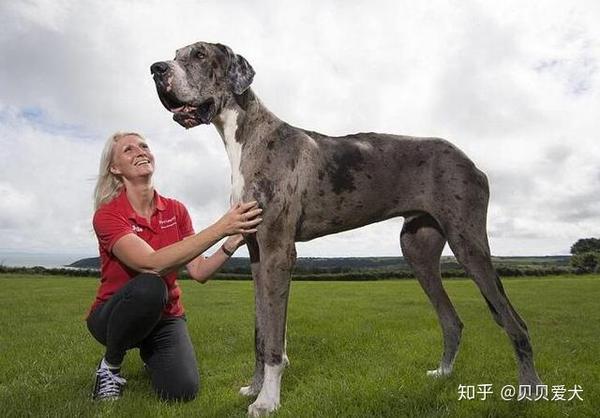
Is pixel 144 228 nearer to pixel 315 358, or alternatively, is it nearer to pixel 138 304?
pixel 138 304

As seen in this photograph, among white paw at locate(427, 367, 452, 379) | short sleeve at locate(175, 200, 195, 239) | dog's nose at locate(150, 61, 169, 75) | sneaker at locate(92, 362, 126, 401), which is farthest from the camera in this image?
short sleeve at locate(175, 200, 195, 239)

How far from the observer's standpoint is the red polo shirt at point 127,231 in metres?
5.37

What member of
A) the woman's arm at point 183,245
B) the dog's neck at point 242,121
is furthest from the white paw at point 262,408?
the dog's neck at point 242,121

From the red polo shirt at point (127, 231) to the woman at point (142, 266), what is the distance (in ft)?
0.03

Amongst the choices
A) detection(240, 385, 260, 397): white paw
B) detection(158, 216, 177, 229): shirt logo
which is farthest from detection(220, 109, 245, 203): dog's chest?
detection(240, 385, 260, 397): white paw

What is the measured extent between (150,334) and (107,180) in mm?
1826

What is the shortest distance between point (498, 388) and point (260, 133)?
11.9ft

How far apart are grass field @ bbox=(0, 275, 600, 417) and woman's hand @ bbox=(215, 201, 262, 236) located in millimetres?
1593

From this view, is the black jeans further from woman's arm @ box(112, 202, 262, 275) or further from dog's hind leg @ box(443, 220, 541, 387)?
dog's hind leg @ box(443, 220, 541, 387)

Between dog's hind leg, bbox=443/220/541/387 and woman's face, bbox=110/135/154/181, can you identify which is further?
woman's face, bbox=110/135/154/181

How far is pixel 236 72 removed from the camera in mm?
4453

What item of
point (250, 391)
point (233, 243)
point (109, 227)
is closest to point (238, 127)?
point (233, 243)

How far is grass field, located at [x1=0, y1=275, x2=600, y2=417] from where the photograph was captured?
478 centimetres

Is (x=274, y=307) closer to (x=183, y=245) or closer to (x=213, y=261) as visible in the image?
(x=183, y=245)
